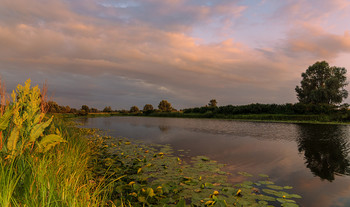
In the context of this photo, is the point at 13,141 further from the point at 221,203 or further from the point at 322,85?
the point at 322,85

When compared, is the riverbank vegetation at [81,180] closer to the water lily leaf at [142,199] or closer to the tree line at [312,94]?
the water lily leaf at [142,199]

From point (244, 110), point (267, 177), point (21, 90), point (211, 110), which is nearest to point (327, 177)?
point (267, 177)

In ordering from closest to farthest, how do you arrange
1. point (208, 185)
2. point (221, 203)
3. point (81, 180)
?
point (221, 203) → point (81, 180) → point (208, 185)

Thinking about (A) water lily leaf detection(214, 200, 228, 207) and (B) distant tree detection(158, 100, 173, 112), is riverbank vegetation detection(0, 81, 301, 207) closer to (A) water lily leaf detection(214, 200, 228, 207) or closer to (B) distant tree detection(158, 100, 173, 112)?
(A) water lily leaf detection(214, 200, 228, 207)

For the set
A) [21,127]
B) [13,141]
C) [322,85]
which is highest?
[322,85]

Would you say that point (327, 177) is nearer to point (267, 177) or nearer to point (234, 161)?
point (267, 177)

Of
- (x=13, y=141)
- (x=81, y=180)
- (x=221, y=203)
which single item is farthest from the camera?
(x=81, y=180)

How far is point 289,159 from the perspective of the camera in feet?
30.1

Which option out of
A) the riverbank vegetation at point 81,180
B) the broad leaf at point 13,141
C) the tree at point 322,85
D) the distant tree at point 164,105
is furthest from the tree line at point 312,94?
the broad leaf at point 13,141

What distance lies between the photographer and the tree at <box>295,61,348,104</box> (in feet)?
152

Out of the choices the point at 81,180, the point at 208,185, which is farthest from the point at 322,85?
the point at 81,180

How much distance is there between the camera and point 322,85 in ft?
164

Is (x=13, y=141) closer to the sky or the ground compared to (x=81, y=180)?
closer to the sky

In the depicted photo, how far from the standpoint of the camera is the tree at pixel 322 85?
4641 cm
